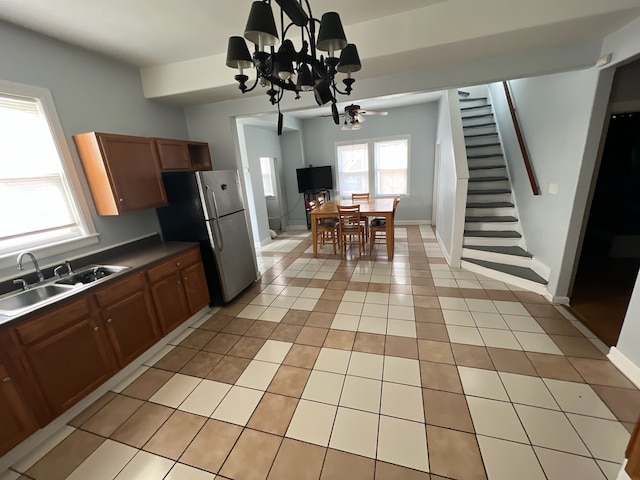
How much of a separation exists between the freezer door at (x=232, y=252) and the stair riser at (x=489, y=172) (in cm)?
384

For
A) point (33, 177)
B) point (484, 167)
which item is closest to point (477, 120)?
point (484, 167)

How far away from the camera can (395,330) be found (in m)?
2.52

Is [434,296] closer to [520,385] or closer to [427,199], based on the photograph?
[520,385]

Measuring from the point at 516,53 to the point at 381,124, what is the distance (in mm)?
4016

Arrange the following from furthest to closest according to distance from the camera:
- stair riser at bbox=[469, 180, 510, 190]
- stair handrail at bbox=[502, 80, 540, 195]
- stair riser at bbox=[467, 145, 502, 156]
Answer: stair riser at bbox=[467, 145, 502, 156] → stair riser at bbox=[469, 180, 510, 190] → stair handrail at bbox=[502, 80, 540, 195]

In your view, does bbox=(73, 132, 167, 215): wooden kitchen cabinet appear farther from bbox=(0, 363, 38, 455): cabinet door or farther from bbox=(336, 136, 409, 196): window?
bbox=(336, 136, 409, 196): window

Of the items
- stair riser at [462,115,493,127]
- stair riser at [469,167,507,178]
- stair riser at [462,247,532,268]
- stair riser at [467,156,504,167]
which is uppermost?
stair riser at [462,115,493,127]

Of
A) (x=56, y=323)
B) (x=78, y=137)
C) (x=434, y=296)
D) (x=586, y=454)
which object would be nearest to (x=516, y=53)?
(x=434, y=296)

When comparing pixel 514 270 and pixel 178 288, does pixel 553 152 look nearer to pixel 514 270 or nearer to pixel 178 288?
pixel 514 270

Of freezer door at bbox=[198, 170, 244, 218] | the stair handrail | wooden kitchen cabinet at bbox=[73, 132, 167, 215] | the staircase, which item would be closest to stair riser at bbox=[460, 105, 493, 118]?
the staircase

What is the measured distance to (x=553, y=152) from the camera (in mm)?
2777

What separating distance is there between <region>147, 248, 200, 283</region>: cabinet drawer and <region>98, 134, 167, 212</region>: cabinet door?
598 mm

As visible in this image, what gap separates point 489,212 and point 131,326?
15.6ft

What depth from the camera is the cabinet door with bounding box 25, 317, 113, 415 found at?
161cm
